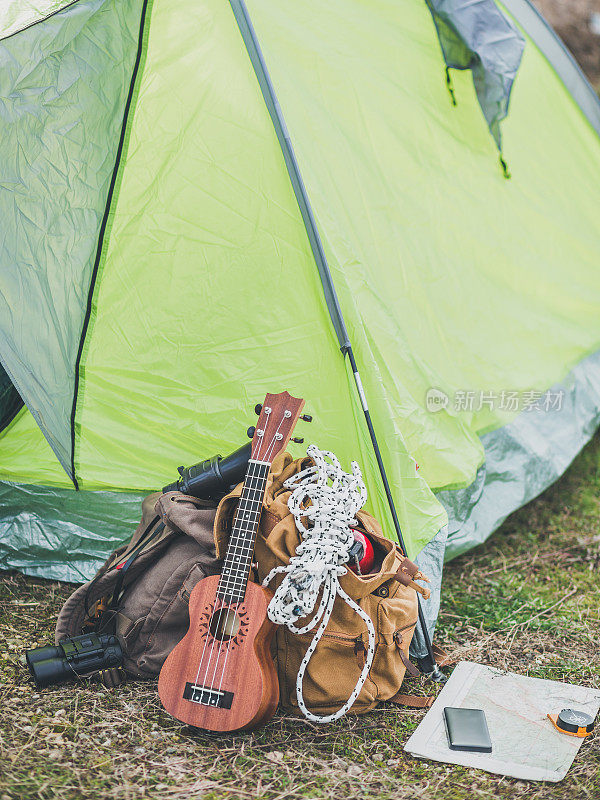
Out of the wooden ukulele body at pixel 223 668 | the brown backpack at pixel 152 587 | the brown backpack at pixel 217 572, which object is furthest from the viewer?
the brown backpack at pixel 152 587

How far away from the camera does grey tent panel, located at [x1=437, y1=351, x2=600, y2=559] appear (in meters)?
2.71

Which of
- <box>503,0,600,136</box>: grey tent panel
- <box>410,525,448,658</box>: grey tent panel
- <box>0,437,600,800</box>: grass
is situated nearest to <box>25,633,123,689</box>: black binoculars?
<box>0,437,600,800</box>: grass

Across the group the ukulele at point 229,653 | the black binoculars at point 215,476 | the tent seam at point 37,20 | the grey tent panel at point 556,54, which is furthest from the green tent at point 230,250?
the grey tent panel at point 556,54

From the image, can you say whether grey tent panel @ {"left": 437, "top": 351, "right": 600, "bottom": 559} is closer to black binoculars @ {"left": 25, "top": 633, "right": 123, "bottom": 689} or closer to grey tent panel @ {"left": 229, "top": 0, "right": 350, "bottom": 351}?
grey tent panel @ {"left": 229, "top": 0, "right": 350, "bottom": 351}

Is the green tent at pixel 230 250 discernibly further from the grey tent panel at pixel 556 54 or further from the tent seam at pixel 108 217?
the grey tent panel at pixel 556 54

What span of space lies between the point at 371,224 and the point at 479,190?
24.3 inches

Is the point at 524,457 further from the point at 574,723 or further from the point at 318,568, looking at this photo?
the point at 318,568

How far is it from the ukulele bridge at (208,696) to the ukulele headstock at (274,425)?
0.53 metres

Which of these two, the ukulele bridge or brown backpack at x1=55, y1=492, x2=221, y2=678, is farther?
brown backpack at x1=55, y1=492, x2=221, y2=678

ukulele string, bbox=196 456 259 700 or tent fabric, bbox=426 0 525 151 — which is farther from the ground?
tent fabric, bbox=426 0 525 151

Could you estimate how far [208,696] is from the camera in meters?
1.83

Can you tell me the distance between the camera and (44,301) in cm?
221

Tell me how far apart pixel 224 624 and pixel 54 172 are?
1.24m

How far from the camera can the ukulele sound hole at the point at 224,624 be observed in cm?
187
